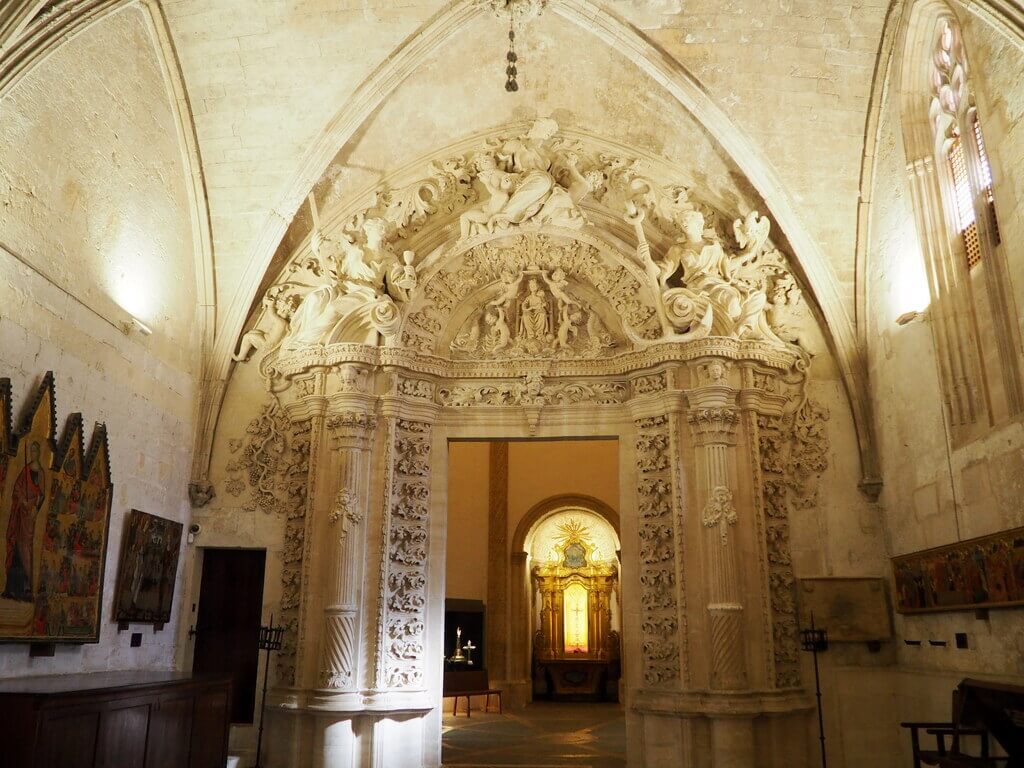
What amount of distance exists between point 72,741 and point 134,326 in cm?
458

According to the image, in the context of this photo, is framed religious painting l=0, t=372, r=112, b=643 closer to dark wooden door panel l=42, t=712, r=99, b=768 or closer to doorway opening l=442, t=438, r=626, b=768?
dark wooden door panel l=42, t=712, r=99, b=768

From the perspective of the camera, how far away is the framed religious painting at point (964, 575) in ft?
23.7

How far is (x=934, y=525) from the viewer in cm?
893

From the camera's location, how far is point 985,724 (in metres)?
7.19

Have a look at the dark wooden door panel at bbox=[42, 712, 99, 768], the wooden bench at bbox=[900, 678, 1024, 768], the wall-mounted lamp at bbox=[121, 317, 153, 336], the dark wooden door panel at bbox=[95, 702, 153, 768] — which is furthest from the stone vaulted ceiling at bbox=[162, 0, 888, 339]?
the dark wooden door panel at bbox=[42, 712, 99, 768]

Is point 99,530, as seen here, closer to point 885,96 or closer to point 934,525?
point 934,525

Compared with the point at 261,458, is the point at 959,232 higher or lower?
higher

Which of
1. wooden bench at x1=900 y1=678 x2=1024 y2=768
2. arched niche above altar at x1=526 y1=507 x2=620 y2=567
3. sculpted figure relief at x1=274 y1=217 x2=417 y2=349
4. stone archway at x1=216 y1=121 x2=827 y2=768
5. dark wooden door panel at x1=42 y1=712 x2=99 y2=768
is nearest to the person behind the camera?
dark wooden door panel at x1=42 y1=712 x2=99 y2=768

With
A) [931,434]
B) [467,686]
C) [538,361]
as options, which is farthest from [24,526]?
[467,686]

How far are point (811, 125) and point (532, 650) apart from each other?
12163 millimetres

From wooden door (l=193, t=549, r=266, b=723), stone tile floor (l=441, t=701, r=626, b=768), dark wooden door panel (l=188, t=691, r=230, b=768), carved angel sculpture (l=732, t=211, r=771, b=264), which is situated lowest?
stone tile floor (l=441, t=701, r=626, b=768)

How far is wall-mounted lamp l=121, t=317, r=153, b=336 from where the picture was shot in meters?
9.34

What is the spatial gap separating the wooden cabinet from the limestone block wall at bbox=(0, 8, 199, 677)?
1199 millimetres

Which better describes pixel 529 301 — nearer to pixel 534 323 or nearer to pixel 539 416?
pixel 534 323
